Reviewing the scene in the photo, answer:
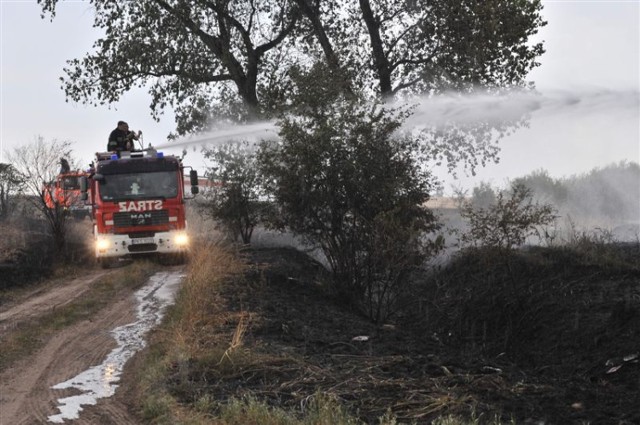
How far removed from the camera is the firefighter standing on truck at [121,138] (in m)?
21.8

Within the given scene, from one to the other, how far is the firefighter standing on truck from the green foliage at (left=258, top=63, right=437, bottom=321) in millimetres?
7687

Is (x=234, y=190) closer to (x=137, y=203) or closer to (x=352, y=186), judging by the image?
(x=137, y=203)

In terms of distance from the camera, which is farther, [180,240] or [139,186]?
[180,240]

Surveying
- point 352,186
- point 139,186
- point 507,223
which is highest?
point 139,186

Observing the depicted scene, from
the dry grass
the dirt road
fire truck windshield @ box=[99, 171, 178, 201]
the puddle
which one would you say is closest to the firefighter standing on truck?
fire truck windshield @ box=[99, 171, 178, 201]

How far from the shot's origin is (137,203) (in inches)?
820

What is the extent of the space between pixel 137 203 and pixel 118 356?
10386 mm

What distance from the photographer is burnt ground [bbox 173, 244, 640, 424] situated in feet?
25.5

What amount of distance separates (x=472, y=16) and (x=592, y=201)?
16.6m

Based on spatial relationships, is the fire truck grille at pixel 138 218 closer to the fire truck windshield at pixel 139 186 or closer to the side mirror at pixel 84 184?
the fire truck windshield at pixel 139 186

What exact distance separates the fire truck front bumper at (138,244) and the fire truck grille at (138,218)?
12.2 inches

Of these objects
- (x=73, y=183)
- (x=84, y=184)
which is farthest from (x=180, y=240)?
(x=73, y=183)

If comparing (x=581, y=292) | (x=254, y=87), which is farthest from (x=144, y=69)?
(x=581, y=292)

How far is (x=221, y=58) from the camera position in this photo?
26766mm
